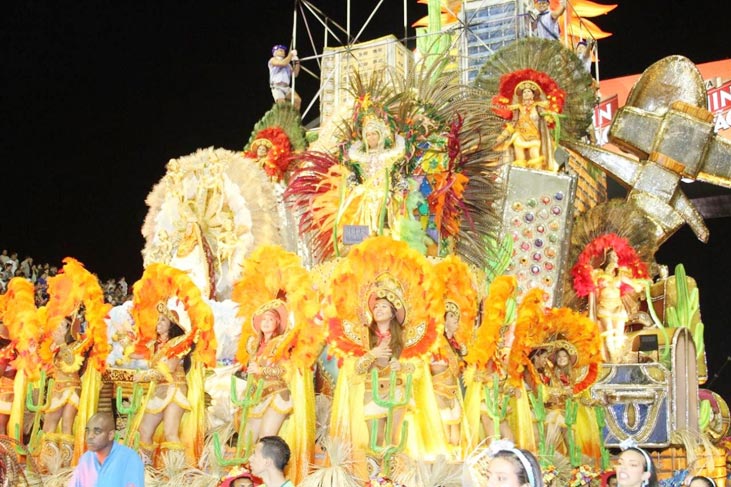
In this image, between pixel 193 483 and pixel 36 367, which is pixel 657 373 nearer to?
pixel 193 483

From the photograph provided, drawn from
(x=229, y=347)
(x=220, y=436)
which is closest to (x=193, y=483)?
(x=220, y=436)

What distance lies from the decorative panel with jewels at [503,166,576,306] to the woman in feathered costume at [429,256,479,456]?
3257 millimetres

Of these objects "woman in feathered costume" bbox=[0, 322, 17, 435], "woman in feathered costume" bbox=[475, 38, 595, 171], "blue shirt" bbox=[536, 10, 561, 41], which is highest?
"blue shirt" bbox=[536, 10, 561, 41]

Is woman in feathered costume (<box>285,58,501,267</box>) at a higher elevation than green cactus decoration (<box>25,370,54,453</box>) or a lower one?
higher

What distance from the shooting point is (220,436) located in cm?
674

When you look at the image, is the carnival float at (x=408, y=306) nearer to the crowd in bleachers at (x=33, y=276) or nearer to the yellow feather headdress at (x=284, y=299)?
the yellow feather headdress at (x=284, y=299)

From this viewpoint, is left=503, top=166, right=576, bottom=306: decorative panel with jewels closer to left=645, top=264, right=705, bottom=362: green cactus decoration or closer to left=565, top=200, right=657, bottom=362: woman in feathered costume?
left=565, top=200, right=657, bottom=362: woman in feathered costume

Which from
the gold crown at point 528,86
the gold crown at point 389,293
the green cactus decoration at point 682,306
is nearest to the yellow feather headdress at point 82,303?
the gold crown at point 389,293

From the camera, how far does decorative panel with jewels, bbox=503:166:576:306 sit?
10047mm

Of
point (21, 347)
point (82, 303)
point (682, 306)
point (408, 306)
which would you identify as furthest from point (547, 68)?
point (21, 347)

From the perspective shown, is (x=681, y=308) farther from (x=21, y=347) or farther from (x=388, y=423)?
(x=21, y=347)

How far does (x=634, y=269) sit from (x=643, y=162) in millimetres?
1662

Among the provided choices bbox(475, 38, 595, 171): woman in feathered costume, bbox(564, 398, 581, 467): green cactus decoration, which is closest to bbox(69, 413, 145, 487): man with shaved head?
bbox(564, 398, 581, 467): green cactus decoration

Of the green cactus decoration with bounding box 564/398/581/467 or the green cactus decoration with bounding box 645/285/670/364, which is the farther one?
the green cactus decoration with bounding box 645/285/670/364
